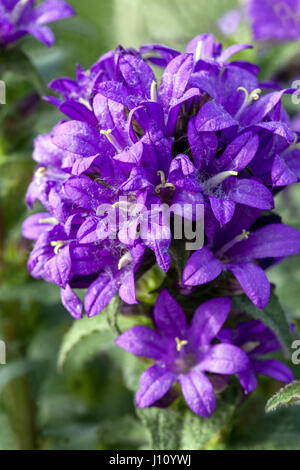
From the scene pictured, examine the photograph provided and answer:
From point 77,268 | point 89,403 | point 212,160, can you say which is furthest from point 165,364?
point 89,403

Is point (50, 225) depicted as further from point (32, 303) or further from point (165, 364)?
point (32, 303)

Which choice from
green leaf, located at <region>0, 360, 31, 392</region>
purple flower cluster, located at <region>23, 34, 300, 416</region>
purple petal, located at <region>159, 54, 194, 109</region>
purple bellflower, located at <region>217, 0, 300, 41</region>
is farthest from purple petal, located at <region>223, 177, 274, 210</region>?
purple bellflower, located at <region>217, 0, 300, 41</region>

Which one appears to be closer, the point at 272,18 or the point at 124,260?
the point at 124,260

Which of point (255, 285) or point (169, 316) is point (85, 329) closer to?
point (169, 316)

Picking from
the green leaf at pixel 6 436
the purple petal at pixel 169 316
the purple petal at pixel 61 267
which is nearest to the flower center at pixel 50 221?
the purple petal at pixel 61 267

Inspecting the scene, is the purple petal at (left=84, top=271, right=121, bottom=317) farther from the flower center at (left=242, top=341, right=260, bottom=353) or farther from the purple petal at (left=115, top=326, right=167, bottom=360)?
the flower center at (left=242, top=341, right=260, bottom=353)

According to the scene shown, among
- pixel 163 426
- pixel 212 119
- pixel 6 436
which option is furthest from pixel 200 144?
pixel 6 436
